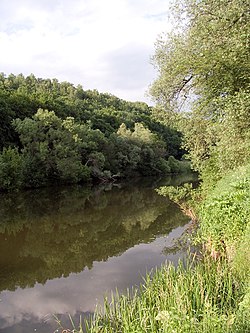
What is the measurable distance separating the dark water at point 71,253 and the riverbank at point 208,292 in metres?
2.50

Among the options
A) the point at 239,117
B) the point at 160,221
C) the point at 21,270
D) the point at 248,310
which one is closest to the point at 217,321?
the point at 248,310

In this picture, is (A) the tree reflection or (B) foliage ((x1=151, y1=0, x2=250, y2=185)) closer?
(B) foliage ((x1=151, y1=0, x2=250, y2=185))

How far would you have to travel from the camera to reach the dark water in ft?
34.7

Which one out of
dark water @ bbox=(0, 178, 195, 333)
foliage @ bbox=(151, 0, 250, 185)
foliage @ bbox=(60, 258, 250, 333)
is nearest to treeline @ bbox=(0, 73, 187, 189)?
dark water @ bbox=(0, 178, 195, 333)

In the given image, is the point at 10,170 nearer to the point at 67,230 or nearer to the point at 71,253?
the point at 67,230

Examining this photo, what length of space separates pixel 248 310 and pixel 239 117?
8.27 meters

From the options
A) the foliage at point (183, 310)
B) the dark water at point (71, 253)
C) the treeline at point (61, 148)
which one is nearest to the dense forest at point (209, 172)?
the foliage at point (183, 310)

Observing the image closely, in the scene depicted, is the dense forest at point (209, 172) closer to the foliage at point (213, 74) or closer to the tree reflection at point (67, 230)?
the foliage at point (213, 74)

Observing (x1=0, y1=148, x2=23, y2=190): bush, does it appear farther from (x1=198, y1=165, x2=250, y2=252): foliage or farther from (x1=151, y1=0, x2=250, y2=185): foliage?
(x1=198, y1=165, x2=250, y2=252): foliage

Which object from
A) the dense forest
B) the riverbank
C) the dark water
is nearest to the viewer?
the riverbank

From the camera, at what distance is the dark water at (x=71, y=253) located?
10562mm

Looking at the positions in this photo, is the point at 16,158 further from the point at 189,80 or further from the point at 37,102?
the point at 189,80

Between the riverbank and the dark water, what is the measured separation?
250 centimetres

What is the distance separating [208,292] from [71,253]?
1032cm
